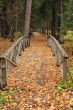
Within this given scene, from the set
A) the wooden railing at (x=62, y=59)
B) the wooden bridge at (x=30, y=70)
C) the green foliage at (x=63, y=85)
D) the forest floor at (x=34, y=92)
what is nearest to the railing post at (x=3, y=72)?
the wooden bridge at (x=30, y=70)

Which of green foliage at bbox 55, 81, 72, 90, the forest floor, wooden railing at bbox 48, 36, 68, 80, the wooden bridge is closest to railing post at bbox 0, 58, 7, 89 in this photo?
the wooden bridge

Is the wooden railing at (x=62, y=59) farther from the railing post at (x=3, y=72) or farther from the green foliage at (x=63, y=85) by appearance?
the railing post at (x=3, y=72)

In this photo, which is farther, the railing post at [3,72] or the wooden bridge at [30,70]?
the wooden bridge at [30,70]

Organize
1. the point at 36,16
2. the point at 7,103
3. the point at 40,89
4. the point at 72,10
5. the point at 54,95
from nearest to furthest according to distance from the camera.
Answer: the point at 7,103, the point at 54,95, the point at 40,89, the point at 72,10, the point at 36,16

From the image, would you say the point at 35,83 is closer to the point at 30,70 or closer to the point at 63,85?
the point at 63,85

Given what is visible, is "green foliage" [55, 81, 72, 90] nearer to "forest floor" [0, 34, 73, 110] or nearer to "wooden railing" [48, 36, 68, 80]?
"forest floor" [0, 34, 73, 110]

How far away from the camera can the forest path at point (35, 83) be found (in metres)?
9.30

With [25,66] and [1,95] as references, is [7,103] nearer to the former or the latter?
[1,95]

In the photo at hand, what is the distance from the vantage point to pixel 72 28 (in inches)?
1013

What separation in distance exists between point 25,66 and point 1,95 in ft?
20.9

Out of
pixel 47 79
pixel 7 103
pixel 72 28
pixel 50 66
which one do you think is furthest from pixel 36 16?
pixel 7 103

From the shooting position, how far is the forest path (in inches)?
366

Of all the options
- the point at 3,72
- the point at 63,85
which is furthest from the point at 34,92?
the point at 3,72

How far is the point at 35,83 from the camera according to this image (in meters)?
12.3
